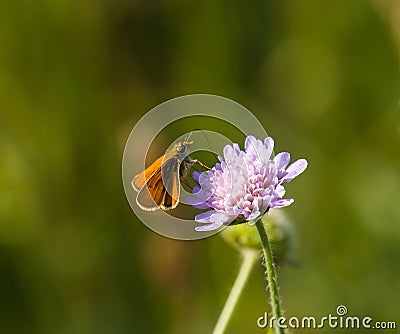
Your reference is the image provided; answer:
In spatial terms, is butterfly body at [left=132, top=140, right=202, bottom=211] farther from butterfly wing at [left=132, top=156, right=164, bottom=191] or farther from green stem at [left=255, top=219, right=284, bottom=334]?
A: green stem at [left=255, top=219, right=284, bottom=334]

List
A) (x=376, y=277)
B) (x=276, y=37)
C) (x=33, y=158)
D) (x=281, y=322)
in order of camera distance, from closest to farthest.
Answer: (x=281, y=322), (x=376, y=277), (x=33, y=158), (x=276, y=37)

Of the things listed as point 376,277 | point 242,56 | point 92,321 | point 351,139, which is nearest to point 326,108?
point 351,139

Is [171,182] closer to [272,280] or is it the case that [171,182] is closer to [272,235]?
[272,280]

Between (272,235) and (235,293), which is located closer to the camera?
(235,293)

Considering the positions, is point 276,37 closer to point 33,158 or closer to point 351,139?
point 351,139

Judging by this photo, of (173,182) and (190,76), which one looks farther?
(190,76)

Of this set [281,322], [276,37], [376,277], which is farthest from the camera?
[276,37]

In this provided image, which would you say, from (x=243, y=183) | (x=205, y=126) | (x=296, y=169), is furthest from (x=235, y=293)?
(x=205, y=126)
